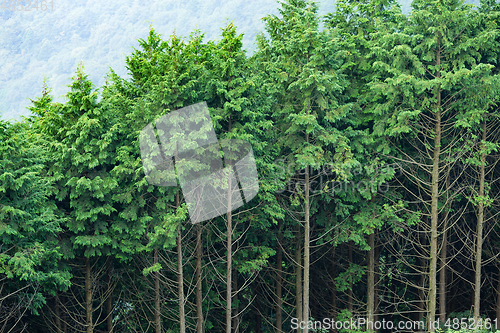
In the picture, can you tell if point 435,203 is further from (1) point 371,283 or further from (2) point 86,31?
(2) point 86,31

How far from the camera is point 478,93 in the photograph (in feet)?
43.5

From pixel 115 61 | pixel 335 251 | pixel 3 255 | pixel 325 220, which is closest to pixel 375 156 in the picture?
pixel 325 220

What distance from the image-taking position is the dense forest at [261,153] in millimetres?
11961

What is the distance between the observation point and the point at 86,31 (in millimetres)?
126438

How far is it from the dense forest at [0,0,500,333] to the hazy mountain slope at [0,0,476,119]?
88544mm

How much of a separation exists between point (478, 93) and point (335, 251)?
859cm

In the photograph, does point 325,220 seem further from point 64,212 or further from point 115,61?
point 115,61

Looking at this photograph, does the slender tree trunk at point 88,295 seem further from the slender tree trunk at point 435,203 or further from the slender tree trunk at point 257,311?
the slender tree trunk at point 435,203

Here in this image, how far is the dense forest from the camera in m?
12.0

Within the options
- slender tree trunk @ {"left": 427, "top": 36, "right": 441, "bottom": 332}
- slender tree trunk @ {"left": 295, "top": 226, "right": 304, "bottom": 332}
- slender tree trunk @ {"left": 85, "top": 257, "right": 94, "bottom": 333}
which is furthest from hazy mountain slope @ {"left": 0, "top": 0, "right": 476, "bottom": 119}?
slender tree trunk @ {"left": 427, "top": 36, "right": 441, "bottom": 332}

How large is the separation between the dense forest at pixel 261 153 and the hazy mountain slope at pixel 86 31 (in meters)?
88.5

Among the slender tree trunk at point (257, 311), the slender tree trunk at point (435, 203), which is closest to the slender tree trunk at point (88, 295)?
the slender tree trunk at point (257, 311)

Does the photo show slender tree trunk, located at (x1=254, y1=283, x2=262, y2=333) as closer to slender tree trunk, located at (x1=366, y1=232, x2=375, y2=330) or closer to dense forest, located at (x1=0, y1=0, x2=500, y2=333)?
dense forest, located at (x1=0, y1=0, x2=500, y2=333)

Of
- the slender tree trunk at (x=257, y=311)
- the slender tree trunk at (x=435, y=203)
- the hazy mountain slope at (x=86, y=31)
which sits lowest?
the slender tree trunk at (x=257, y=311)
